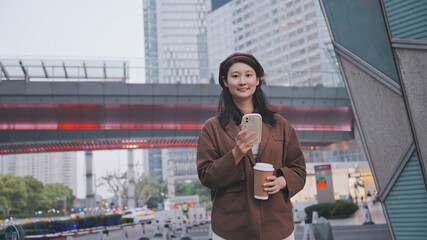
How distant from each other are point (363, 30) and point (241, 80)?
12.5 feet

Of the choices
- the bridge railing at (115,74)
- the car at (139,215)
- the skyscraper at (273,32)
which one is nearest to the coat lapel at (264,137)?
the bridge railing at (115,74)

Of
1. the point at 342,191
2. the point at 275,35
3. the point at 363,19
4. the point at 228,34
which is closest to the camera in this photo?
the point at 363,19

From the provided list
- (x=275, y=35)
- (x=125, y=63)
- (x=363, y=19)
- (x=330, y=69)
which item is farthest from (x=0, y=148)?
(x=275, y=35)

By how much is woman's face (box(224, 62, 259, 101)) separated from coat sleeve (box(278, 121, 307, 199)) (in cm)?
35

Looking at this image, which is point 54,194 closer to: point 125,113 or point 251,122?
point 125,113

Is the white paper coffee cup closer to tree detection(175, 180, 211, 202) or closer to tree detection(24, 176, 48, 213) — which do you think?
tree detection(24, 176, 48, 213)

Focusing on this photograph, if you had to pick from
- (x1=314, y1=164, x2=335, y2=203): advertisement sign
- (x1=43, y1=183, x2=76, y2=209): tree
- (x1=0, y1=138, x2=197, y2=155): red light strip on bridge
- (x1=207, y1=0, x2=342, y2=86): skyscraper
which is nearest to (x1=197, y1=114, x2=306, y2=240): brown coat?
(x1=0, y1=138, x2=197, y2=155): red light strip on bridge

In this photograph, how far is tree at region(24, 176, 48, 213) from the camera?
81.6m

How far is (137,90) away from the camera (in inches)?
942

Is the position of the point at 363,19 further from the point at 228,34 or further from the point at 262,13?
the point at 228,34

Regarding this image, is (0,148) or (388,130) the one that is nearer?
(388,130)

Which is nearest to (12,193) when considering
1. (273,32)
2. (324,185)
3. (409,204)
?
(324,185)

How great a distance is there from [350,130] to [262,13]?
9058 cm

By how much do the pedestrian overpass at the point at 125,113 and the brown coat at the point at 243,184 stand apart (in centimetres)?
2153
